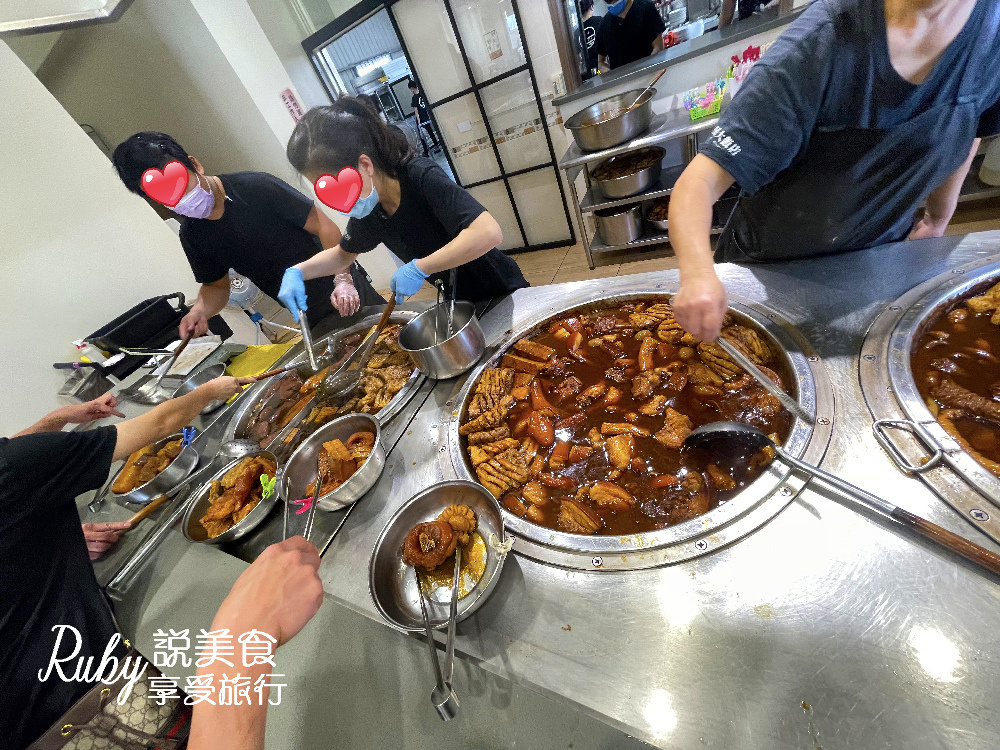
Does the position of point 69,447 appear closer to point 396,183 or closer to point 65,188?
point 396,183

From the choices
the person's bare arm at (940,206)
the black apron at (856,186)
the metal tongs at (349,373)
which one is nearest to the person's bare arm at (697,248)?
the black apron at (856,186)

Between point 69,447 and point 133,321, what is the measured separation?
3750 millimetres

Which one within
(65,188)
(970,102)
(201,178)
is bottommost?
(970,102)

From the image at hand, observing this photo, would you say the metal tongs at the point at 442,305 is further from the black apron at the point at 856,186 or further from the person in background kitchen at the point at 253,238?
the black apron at the point at 856,186

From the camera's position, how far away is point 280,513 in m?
1.95

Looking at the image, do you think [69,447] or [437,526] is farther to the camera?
[69,447]

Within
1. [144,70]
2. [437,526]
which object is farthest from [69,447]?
[144,70]

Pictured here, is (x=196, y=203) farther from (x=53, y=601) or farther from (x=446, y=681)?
(x=446, y=681)

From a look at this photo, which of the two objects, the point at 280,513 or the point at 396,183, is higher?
the point at 396,183

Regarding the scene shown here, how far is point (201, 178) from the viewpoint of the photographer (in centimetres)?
324

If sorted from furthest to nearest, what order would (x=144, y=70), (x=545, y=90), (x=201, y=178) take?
(x=144, y=70) < (x=545, y=90) < (x=201, y=178)

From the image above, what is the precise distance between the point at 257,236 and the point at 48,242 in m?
3.68

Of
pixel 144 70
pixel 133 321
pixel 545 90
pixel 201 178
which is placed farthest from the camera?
pixel 144 70

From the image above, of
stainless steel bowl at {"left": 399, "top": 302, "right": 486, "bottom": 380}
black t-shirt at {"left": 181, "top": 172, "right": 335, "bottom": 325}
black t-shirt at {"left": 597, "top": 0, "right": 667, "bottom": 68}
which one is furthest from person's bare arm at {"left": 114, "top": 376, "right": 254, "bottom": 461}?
black t-shirt at {"left": 597, "top": 0, "right": 667, "bottom": 68}
